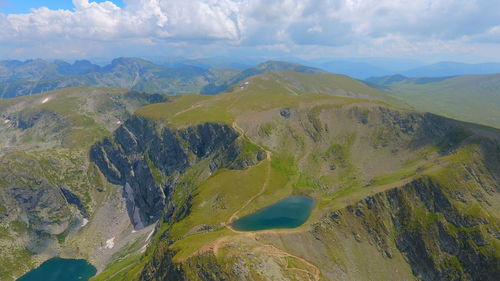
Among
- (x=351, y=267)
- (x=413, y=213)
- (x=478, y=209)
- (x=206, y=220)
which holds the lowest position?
(x=206, y=220)

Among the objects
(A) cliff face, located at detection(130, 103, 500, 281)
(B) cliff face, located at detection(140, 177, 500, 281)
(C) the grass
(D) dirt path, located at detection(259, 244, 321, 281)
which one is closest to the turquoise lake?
(C) the grass

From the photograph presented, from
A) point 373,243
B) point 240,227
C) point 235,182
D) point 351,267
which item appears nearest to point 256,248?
point 240,227

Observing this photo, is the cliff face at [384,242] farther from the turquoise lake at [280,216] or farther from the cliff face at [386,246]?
the turquoise lake at [280,216]

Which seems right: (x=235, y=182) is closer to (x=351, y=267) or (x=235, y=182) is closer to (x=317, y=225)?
(x=317, y=225)

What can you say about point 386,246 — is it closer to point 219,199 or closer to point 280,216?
point 280,216

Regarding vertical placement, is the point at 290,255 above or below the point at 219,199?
above

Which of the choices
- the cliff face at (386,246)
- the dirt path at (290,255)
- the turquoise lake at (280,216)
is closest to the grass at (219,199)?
the turquoise lake at (280,216)

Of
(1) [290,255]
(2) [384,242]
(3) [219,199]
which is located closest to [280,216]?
(3) [219,199]

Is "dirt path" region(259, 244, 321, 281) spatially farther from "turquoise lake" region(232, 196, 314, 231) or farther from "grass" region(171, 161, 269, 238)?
"grass" region(171, 161, 269, 238)
